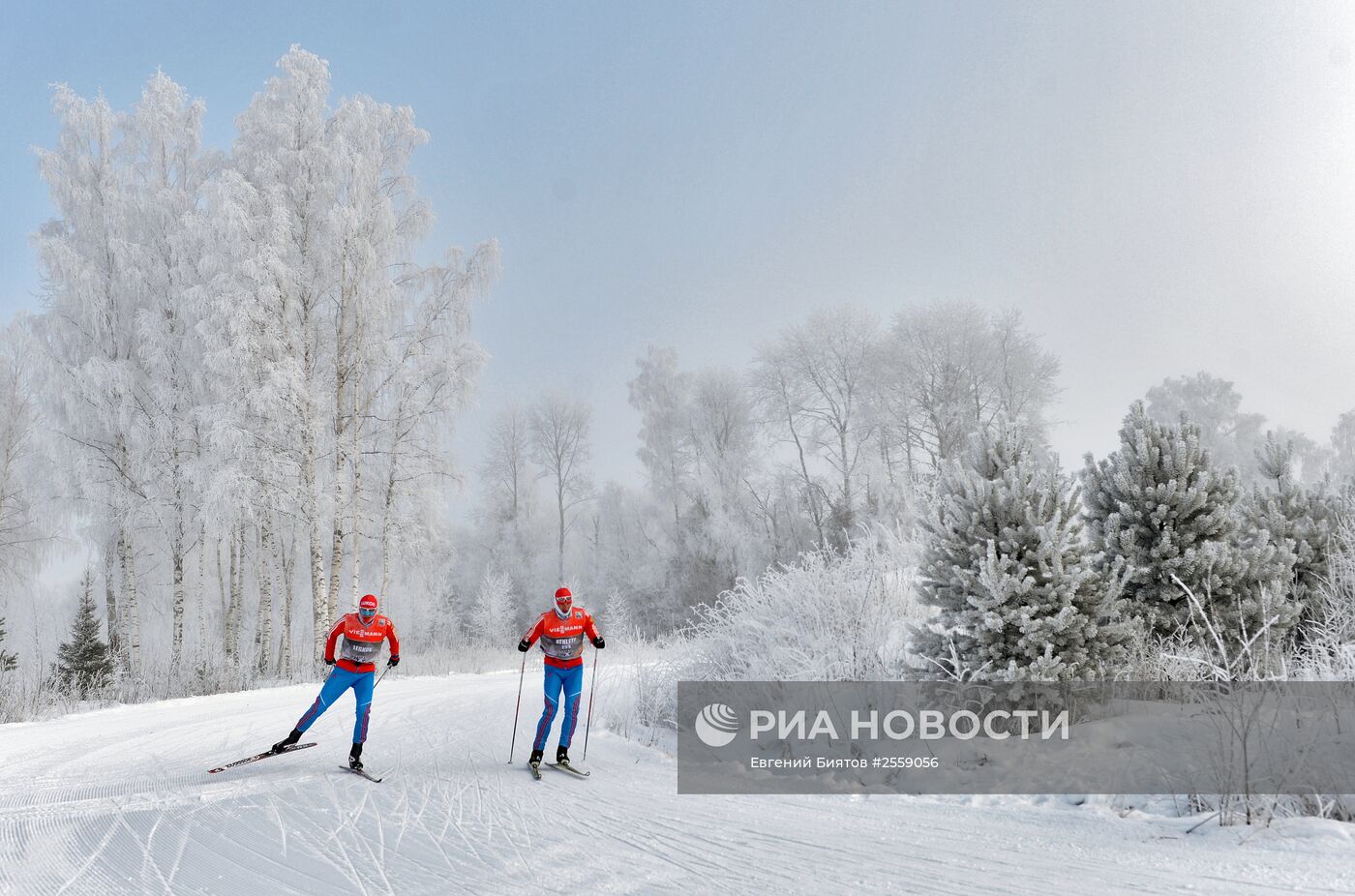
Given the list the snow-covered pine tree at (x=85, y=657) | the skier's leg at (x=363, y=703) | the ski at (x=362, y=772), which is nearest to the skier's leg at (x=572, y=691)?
the ski at (x=362, y=772)

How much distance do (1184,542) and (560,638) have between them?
6924 millimetres

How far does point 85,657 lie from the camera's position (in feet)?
52.8

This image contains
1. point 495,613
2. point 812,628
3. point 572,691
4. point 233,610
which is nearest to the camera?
point 572,691

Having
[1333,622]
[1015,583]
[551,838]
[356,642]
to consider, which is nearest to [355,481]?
[356,642]

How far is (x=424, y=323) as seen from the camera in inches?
766

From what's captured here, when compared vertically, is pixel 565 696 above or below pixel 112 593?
below

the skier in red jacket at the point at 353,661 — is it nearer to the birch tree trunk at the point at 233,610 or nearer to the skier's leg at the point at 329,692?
the skier's leg at the point at 329,692

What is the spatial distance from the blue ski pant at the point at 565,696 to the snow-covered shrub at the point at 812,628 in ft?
7.46

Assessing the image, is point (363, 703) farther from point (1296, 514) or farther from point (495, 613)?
point (495, 613)

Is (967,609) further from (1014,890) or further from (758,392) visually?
(758,392)

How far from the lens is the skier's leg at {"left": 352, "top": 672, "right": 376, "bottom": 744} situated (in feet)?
24.1

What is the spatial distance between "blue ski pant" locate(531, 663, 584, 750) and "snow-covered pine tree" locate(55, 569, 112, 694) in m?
12.2

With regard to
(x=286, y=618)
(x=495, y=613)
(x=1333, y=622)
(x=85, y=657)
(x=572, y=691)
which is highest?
(x=1333, y=622)

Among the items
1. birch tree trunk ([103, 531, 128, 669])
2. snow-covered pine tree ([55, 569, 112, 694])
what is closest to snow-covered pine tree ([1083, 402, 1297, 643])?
snow-covered pine tree ([55, 569, 112, 694])
